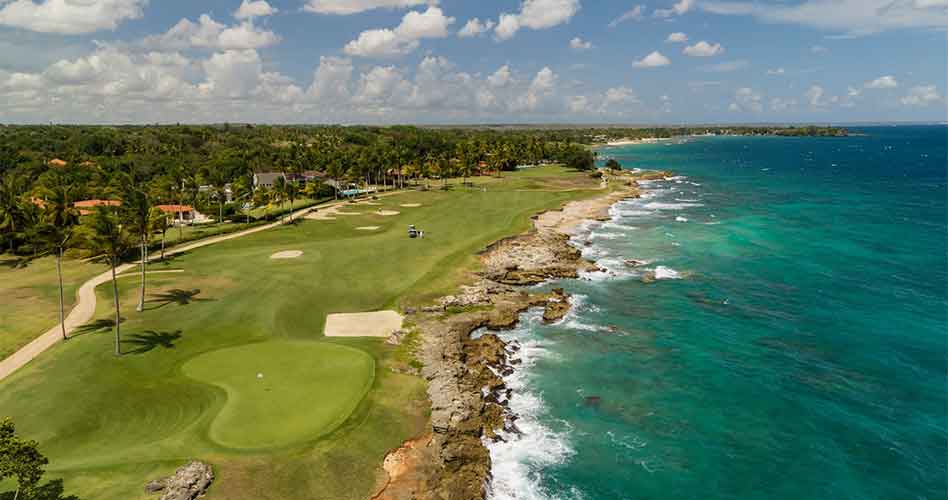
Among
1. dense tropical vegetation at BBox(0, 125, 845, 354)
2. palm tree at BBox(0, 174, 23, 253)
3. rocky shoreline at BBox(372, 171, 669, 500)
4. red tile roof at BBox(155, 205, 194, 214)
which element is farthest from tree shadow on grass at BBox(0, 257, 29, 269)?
rocky shoreline at BBox(372, 171, 669, 500)

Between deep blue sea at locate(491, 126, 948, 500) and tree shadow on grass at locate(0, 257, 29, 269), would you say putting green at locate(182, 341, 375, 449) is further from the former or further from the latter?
tree shadow on grass at locate(0, 257, 29, 269)

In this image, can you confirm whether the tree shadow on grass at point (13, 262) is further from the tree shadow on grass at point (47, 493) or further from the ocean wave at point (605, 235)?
the ocean wave at point (605, 235)

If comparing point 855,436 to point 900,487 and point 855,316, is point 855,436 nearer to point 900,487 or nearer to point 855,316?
point 900,487

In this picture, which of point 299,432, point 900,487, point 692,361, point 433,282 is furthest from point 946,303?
point 299,432

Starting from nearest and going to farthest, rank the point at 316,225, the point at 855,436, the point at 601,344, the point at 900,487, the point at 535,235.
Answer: the point at 900,487 → the point at 855,436 → the point at 601,344 → the point at 535,235 → the point at 316,225

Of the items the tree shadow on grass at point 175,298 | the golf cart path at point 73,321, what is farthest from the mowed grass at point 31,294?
the tree shadow on grass at point 175,298
